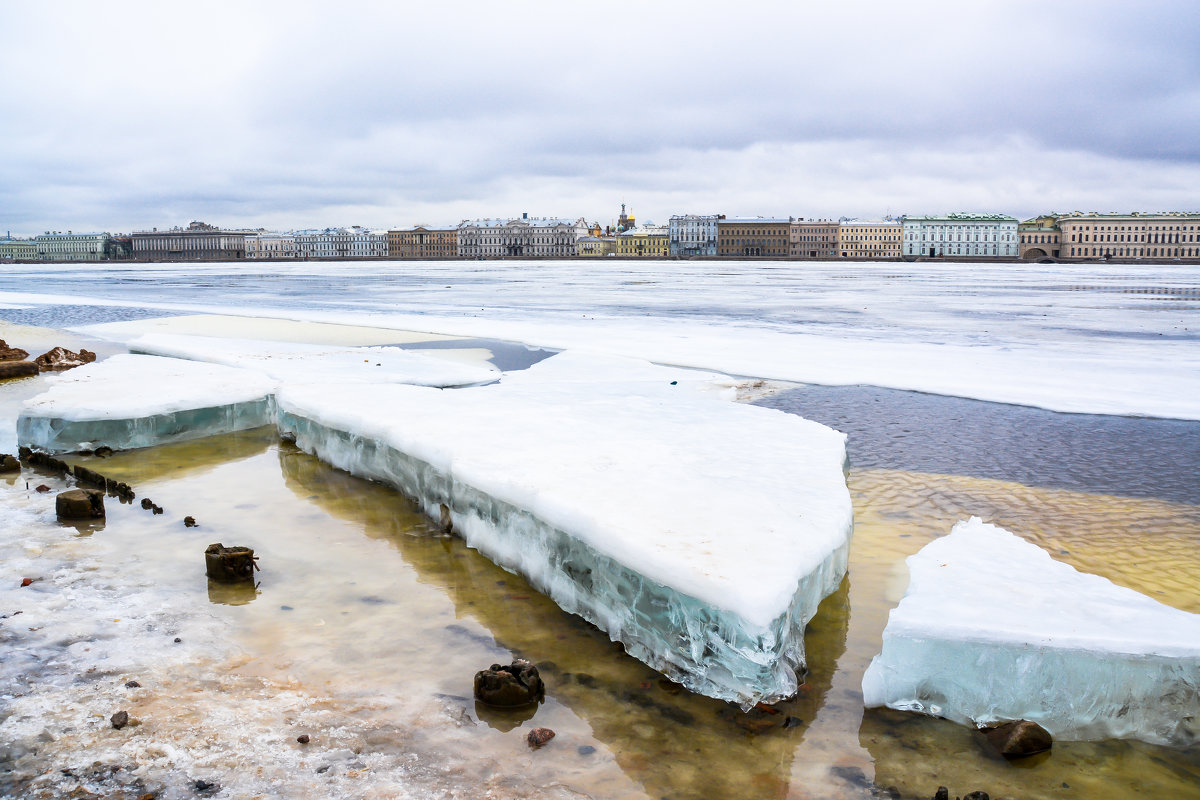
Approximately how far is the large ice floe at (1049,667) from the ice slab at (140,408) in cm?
510

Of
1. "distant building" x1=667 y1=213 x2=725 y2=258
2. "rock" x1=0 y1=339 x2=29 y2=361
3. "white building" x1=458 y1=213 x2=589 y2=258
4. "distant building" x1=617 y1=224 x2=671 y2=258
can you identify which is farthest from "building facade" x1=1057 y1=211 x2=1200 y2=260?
"rock" x1=0 y1=339 x2=29 y2=361

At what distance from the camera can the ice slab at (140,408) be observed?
570 centimetres

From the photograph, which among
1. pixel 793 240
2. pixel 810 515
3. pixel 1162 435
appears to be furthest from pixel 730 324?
pixel 793 240

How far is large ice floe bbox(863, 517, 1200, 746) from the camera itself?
2.49 metres

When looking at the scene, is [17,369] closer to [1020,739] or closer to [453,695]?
[453,695]

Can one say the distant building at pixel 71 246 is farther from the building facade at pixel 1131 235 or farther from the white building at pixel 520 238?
the building facade at pixel 1131 235

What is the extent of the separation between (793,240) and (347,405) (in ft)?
444

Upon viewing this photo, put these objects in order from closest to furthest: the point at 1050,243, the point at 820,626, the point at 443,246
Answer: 1. the point at 820,626
2. the point at 1050,243
3. the point at 443,246

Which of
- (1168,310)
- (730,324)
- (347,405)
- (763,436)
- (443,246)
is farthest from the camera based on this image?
(443,246)

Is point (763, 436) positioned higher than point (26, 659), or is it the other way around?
point (763, 436)

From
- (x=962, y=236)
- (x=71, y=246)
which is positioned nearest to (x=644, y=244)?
(x=962, y=236)

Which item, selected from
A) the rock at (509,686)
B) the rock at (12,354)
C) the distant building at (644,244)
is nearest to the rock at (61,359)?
the rock at (12,354)

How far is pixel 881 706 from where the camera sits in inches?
105

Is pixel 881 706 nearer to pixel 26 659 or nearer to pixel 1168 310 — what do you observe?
pixel 26 659
